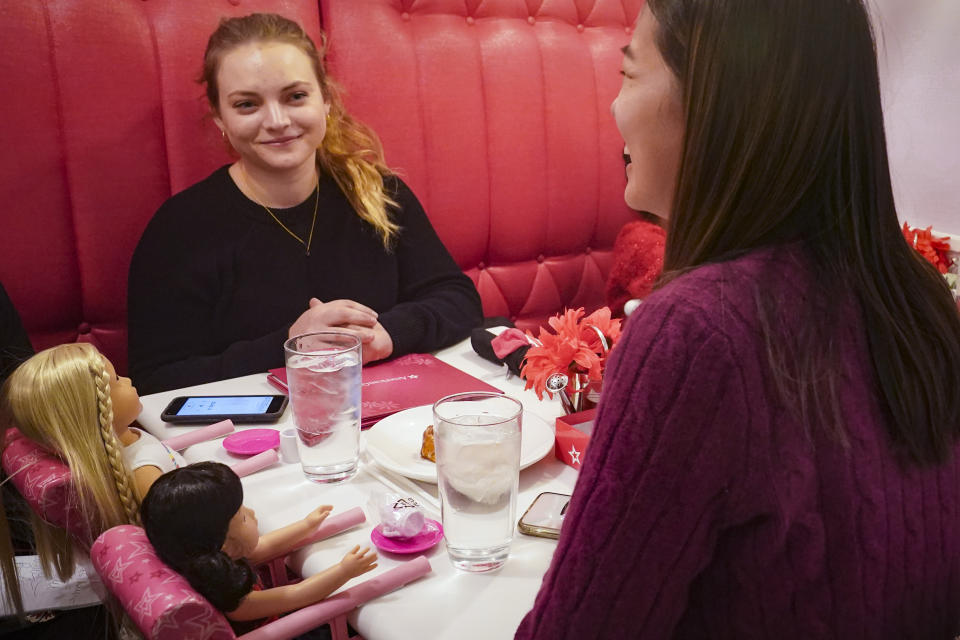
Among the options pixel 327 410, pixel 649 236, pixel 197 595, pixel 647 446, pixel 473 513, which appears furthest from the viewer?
pixel 649 236

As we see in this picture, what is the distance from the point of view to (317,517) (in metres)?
0.93

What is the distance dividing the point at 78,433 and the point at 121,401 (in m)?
A: 0.09

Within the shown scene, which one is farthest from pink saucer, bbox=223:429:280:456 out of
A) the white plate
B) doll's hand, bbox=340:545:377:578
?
doll's hand, bbox=340:545:377:578

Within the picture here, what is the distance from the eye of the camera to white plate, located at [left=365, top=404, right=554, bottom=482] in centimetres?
107

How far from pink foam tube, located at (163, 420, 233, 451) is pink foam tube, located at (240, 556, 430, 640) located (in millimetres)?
451

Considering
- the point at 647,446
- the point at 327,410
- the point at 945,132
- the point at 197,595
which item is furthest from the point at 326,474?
the point at 945,132

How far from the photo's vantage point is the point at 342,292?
2039mm

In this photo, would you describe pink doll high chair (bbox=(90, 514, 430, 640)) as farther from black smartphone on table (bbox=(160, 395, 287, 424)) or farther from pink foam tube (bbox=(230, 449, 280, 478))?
black smartphone on table (bbox=(160, 395, 287, 424))

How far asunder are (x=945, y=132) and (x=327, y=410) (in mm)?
2248

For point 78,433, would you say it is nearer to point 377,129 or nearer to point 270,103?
point 270,103

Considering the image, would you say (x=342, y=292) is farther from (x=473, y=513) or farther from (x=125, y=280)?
(x=473, y=513)

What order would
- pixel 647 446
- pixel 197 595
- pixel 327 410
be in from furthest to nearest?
pixel 327 410
pixel 197 595
pixel 647 446

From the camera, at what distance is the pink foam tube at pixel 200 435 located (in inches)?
47.3

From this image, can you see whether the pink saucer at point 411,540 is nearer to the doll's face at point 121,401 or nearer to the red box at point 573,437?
the red box at point 573,437
